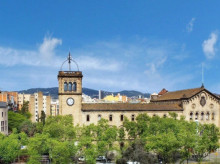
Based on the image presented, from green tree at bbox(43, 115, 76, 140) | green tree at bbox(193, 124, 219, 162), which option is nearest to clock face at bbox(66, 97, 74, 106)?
green tree at bbox(43, 115, 76, 140)

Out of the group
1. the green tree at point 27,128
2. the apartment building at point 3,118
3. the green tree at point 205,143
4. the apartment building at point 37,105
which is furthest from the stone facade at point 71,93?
the apartment building at point 37,105

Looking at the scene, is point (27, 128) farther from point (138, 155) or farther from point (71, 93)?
point (138, 155)

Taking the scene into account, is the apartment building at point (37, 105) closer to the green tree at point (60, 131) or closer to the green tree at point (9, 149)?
the green tree at point (60, 131)

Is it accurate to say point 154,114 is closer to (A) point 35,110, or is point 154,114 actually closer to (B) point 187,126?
(B) point 187,126

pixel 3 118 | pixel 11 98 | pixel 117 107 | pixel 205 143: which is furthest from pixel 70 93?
pixel 11 98

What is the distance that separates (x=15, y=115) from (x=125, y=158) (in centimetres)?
6797

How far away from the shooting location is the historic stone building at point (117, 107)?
5966 centimetres

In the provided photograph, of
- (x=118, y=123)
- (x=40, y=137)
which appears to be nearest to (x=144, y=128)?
(x=118, y=123)

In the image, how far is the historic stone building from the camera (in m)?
59.7

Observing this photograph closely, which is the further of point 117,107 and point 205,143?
point 117,107

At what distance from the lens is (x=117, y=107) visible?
201 feet

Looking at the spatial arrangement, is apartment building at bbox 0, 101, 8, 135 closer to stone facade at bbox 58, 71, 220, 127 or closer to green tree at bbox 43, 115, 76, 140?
stone facade at bbox 58, 71, 220, 127

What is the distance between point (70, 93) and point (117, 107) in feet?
36.2

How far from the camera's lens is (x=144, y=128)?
54562 mm
